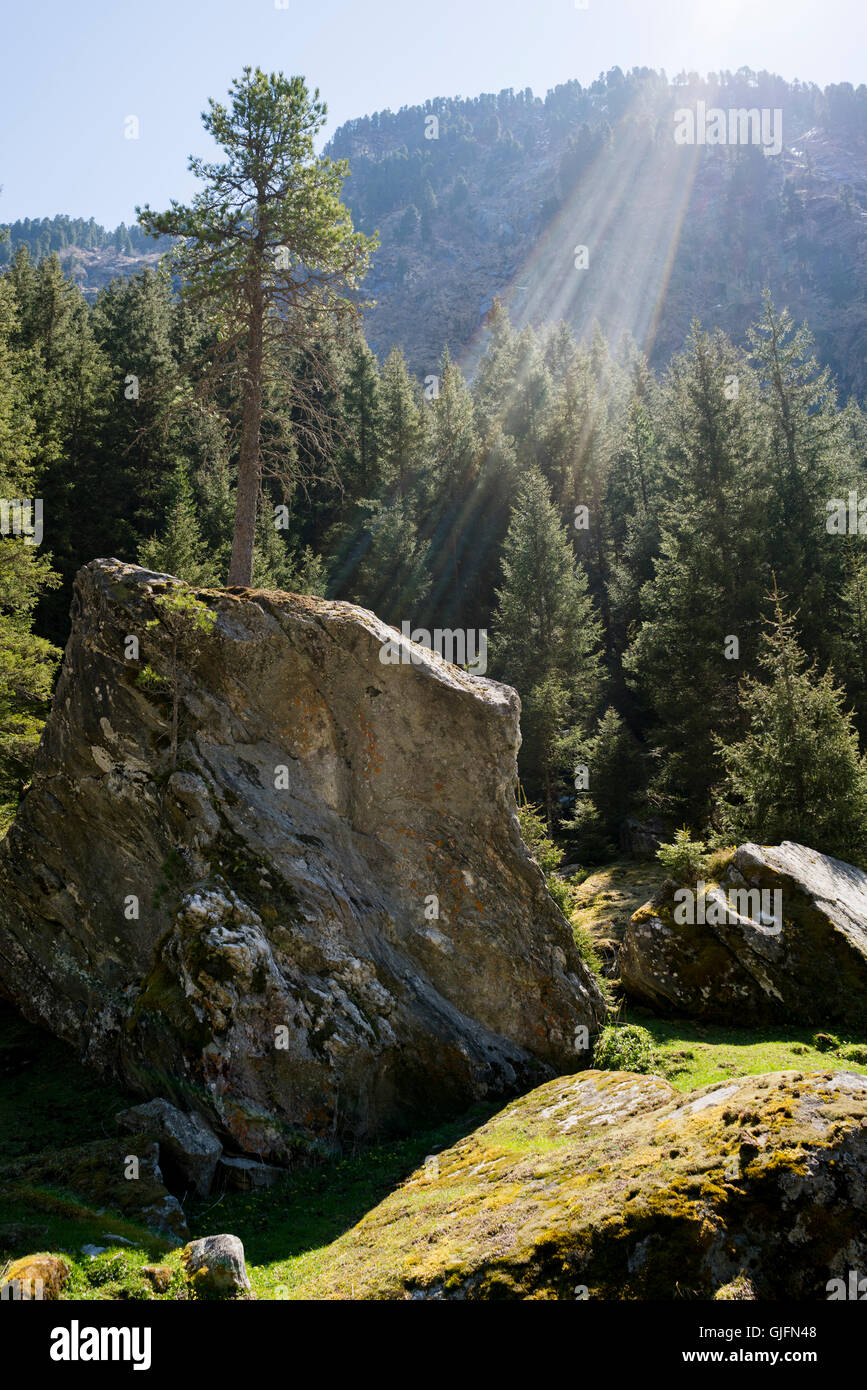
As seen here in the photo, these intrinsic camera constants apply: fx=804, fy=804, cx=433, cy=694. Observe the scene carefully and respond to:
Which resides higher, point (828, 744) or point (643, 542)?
point (643, 542)

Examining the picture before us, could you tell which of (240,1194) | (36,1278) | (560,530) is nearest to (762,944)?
(240,1194)

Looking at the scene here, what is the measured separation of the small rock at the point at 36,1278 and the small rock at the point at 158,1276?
69 cm

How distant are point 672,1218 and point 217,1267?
4017mm

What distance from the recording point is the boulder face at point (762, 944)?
50.8ft

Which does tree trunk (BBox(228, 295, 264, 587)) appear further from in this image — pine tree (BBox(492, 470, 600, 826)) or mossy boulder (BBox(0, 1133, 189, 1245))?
pine tree (BBox(492, 470, 600, 826))

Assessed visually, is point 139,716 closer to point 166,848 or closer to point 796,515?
point 166,848

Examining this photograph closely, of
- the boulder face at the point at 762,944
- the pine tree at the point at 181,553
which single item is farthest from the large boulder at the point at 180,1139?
the pine tree at the point at 181,553

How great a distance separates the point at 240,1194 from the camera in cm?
1014

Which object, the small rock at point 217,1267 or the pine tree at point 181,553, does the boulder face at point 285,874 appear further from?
the pine tree at point 181,553

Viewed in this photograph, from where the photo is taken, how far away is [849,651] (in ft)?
93.7

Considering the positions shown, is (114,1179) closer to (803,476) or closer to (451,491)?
(803,476)
